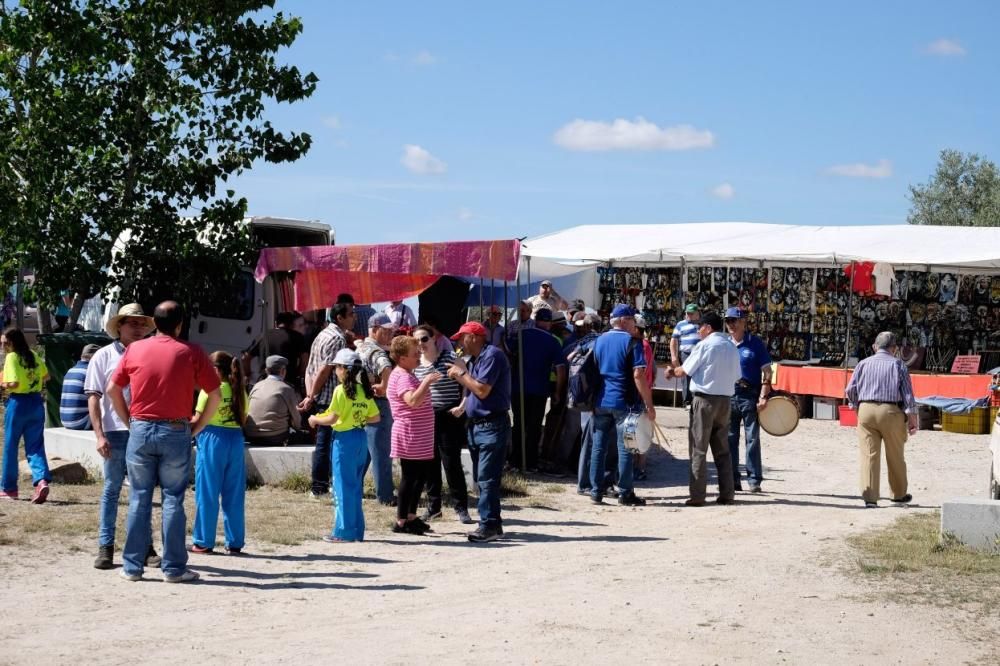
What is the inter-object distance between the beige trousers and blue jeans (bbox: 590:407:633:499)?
2044mm

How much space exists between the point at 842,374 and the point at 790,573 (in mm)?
10687

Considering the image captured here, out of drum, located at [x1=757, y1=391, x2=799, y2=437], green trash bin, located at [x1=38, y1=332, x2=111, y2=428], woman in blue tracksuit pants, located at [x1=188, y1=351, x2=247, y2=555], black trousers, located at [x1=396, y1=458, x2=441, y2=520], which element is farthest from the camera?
green trash bin, located at [x1=38, y1=332, x2=111, y2=428]

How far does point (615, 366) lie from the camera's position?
1120cm

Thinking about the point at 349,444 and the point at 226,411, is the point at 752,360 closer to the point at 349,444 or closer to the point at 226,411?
the point at 349,444

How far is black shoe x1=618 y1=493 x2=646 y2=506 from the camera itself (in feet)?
37.3

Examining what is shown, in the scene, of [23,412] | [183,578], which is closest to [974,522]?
[183,578]

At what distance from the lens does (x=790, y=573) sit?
8281mm

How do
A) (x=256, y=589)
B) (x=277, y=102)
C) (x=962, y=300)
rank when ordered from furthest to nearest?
1. (x=962, y=300)
2. (x=277, y=102)
3. (x=256, y=589)

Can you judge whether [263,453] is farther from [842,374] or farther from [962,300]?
[962,300]

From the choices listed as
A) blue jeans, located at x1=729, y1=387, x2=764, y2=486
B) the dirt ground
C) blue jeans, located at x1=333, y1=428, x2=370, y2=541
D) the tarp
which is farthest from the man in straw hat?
blue jeans, located at x1=729, y1=387, x2=764, y2=486

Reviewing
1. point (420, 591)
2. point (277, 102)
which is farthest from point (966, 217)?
point (420, 591)

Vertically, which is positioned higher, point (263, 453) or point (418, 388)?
point (418, 388)

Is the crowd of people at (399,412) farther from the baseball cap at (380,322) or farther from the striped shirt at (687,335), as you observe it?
the striped shirt at (687,335)

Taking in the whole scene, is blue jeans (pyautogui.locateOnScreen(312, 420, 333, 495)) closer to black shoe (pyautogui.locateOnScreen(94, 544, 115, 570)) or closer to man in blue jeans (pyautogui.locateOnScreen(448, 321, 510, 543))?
man in blue jeans (pyautogui.locateOnScreen(448, 321, 510, 543))
